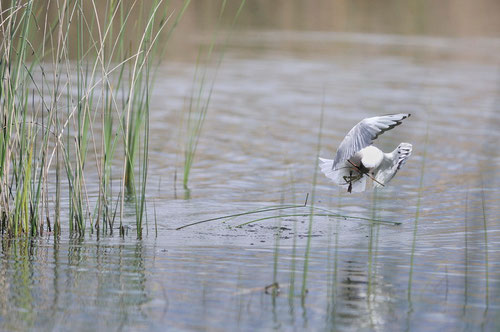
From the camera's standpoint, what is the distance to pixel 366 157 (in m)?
5.82

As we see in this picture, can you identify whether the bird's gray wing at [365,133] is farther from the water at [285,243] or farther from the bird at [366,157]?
the water at [285,243]

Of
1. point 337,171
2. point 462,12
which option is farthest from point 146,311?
point 462,12

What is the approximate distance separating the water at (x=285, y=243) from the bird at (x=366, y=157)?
307mm

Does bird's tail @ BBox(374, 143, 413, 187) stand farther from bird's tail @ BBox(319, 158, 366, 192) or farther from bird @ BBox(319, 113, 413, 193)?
bird's tail @ BBox(319, 158, 366, 192)

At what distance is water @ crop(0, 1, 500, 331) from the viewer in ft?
13.4

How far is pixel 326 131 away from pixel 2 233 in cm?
515

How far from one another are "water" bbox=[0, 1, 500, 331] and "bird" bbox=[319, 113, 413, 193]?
31cm

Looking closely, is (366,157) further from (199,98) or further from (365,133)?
(199,98)

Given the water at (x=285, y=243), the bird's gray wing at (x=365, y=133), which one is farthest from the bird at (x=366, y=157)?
the water at (x=285, y=243)

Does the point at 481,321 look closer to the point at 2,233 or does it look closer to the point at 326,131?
the point at 2,233

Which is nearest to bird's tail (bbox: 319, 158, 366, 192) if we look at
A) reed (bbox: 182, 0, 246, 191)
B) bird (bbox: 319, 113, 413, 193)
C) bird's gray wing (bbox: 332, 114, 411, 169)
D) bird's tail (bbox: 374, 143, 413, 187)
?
bird (bbox: 319, 113, 413, 193)

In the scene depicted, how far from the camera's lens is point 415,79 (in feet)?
46.6

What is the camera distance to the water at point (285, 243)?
407cm

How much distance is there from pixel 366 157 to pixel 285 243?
2.54 feet
